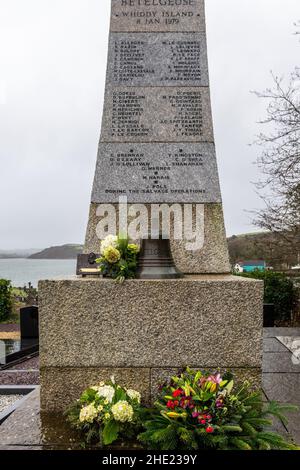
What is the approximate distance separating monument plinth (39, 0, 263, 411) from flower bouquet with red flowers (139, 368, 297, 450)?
0.56 metres

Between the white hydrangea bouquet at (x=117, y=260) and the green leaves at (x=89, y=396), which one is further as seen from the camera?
the white hydrangea bouquet at (x=117, y=260)

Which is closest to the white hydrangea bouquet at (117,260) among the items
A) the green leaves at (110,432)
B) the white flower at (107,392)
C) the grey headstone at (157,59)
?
the white flower at (107,392)

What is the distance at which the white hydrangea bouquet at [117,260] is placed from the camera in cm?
390

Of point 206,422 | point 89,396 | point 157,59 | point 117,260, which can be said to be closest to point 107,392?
point 89,396

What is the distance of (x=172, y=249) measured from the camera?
479 centimetres

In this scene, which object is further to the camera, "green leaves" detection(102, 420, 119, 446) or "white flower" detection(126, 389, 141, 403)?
"white flower" detection(126, 389, 141, 403)

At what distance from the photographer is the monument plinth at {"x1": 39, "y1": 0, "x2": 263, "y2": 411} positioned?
3.79 m

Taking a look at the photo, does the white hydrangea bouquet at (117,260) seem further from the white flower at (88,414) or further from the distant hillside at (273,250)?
the distant hillside at (273,250)

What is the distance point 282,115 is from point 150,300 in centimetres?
868

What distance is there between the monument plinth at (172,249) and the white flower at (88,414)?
60cm

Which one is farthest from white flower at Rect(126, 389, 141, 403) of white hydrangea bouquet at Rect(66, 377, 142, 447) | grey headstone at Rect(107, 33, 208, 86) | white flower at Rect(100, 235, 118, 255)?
grey headstone at Rect(107, 33, 208, 86)

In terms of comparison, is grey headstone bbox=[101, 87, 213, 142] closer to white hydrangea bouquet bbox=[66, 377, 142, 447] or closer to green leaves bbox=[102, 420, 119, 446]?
white hydrangea bouquet bbox=[66, 377, 142, 447]
